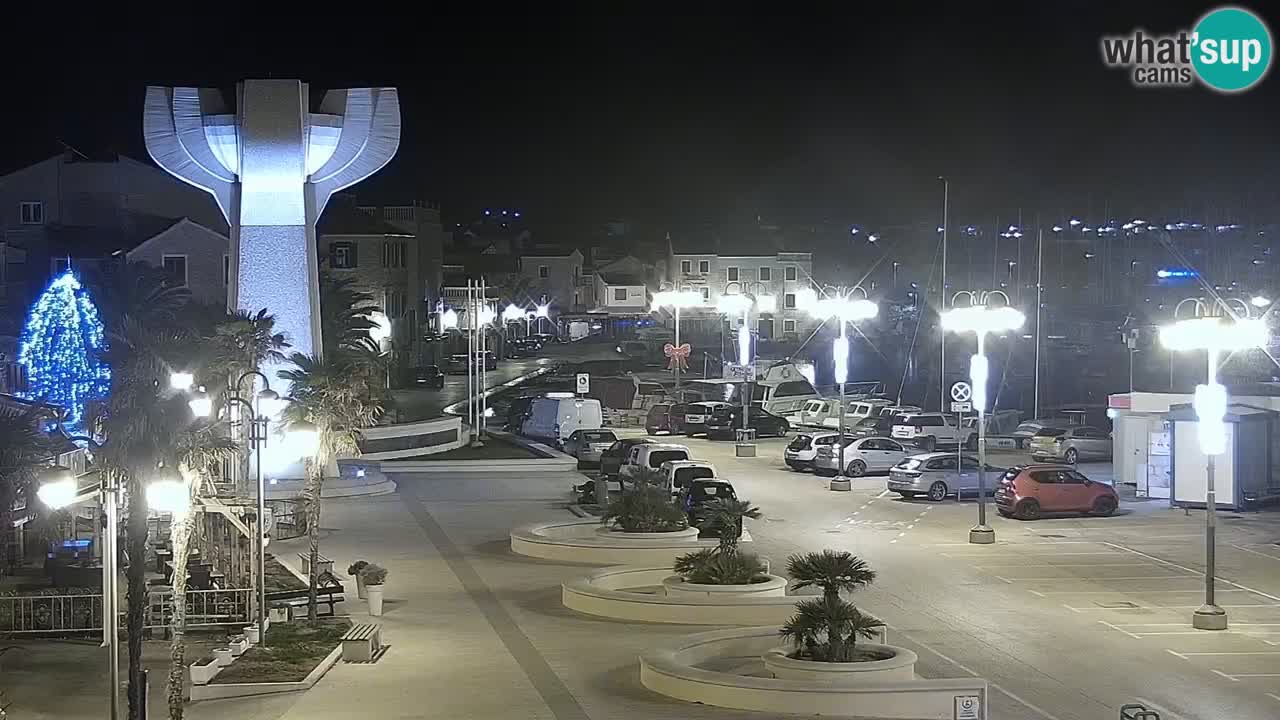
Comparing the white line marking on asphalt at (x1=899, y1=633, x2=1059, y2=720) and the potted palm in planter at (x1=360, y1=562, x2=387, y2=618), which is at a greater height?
the potted palm in planter at (x1=360, y1=562, x2=387, y2=618)

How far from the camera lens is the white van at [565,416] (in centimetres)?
5759

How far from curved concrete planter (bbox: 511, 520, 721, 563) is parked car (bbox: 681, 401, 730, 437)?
2858 centimetres

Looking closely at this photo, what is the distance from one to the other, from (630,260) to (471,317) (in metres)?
76.4

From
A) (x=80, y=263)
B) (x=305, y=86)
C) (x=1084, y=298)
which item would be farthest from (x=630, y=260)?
(x=305, y=86)

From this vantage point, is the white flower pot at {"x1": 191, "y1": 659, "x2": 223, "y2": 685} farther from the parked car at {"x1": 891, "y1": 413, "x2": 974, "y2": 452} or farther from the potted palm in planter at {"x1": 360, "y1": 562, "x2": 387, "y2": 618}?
the parked car at {"x1": 891, "y1": 413, "x2": 974, "y2": 452}

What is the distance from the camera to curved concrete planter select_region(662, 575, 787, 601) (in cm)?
2528

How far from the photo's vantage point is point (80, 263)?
74875 mm

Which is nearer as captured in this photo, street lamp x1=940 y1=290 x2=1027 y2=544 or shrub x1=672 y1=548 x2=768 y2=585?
shrub x1=672 y1=548 x2=768 y2=585

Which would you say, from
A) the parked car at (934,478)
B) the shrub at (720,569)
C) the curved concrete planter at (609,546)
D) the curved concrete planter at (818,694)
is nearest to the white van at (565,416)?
the parked car at (934,478)

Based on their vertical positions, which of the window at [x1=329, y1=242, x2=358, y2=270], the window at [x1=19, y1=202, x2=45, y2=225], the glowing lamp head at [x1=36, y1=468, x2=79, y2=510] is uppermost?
the window at [x1=19, y1=202, x2=45, y2=225]

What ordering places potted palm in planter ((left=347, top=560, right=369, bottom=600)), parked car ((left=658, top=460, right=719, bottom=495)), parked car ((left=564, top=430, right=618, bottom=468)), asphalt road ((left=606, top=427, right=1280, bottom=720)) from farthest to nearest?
parked car ((left=564, top=430, right=618, bottom=468)) < parked car ((left=658, top=460, right=719, bottom=495)) < potted palm in planter ((left=347, top=560, right=369, bottom=600)) < asphalt road ((left=606, top=427, right=1280, bottom=720))

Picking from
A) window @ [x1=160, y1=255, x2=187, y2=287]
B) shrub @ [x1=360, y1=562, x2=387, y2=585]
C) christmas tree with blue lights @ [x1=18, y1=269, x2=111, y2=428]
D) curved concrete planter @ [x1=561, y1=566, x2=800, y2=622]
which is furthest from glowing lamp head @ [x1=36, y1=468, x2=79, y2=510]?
window @ [x1=160, y1=255, x2=187, y2=287]

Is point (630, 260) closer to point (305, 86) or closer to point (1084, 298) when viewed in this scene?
point (1084, 298)

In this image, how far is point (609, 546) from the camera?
31.8m
